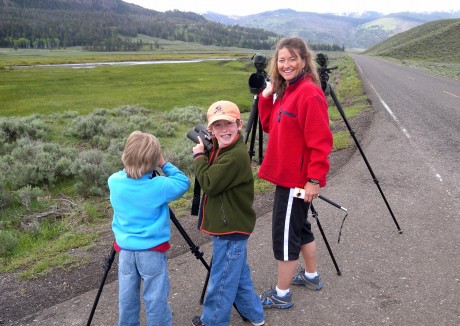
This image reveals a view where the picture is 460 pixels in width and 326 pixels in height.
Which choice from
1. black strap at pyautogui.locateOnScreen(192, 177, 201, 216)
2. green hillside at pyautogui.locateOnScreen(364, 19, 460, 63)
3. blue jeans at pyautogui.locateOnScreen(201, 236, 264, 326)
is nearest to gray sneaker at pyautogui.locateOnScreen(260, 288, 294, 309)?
blue jeans at pyautogui.locateOnScreen(201, 236, 264, 326)

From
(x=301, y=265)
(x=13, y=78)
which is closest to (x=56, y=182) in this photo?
(x=301, y=265)

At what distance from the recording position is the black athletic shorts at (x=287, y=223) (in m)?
3.58

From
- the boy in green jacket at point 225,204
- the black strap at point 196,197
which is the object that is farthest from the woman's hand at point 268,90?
the black strap at point 196,197

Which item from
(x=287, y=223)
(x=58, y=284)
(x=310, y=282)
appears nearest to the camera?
(x=287, y=223)

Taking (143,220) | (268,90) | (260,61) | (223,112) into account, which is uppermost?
(260,61)

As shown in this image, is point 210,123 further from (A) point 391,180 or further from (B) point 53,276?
(A) point 391,180

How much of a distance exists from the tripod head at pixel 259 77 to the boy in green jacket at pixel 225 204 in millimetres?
649

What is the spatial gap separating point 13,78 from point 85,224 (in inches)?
1732

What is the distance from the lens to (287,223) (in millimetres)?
3609

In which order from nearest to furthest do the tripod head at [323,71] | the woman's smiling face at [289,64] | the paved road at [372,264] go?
the woman's smiling face at [289,64] < the paved road at [372,264] < the tripod head at [323,71]

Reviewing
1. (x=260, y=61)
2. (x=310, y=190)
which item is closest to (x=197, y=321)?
(x=310, y=190)

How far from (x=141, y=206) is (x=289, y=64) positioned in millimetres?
1693

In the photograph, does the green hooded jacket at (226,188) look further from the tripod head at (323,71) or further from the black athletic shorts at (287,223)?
the tripod head at (323,71)

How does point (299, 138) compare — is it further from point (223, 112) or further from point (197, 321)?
point (197, 321)
